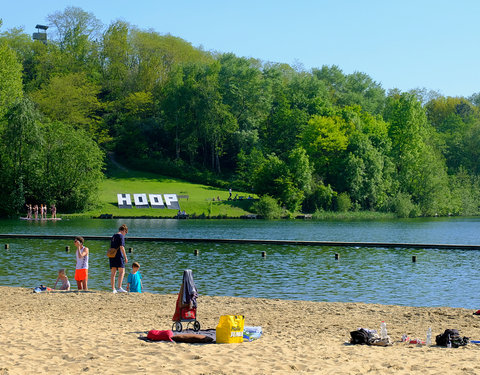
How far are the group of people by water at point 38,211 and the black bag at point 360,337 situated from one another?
6038cm

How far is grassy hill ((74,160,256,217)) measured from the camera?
7831cm

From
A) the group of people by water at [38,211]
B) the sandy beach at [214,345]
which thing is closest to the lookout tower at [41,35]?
the group of people by water at [38,211]

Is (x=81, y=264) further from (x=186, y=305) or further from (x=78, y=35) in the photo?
(x=78, y=35)

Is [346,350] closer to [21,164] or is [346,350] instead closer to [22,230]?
[22,230]

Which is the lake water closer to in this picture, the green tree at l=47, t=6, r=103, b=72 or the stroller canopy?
the stroller canopy

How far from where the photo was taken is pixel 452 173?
356 feet

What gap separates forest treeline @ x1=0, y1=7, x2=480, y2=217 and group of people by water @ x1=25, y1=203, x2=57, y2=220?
1550 millimetres

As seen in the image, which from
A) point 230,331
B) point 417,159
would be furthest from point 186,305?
point 417,159

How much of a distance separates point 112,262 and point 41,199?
5893 centimetres

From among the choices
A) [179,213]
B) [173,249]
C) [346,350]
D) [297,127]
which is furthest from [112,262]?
[297,127]

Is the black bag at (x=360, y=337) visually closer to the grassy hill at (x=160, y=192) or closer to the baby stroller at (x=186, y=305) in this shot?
the baby stroller at (x=186, y=305)

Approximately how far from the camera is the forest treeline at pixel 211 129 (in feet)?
258

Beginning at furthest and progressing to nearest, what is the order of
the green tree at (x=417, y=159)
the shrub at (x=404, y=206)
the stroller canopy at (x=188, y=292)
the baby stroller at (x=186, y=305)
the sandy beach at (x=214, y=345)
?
1. the green tree at (x=417, y=159)
2. the shrub at (x=404, y=206)
3. the stroller canopy at (x=188, y=292)
4. the baby stroller at (x=186, y=305)
5. the sandy beach at (x=214, y=345)

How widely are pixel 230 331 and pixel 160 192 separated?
2938 inches
